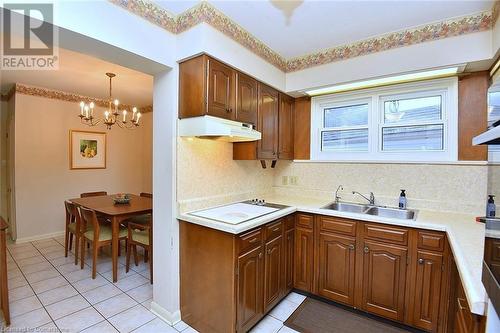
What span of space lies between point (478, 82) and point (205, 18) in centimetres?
251

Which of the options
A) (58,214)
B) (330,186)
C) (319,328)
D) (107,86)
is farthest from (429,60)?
(58,214)

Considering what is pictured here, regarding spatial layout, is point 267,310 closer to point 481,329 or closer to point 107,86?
point 481,329

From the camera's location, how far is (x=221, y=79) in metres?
2.12

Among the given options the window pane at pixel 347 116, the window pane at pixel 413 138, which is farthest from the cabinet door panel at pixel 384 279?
the window pane at pixel 347 116

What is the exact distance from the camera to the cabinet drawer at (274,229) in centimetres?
213

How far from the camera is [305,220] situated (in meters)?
2.49

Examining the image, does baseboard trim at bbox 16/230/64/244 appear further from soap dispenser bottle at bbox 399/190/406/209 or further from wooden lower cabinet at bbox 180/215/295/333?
soap dispenser bottle at bbox 399/190/406/209

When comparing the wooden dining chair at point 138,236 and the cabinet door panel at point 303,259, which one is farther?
the wooden dining chair at point 138,236

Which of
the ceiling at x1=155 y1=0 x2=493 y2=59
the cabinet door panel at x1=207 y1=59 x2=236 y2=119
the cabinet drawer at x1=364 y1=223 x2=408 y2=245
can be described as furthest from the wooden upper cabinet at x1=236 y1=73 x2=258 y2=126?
the cabinet drawer at x1=364 y1=223 x2=408 y2=245

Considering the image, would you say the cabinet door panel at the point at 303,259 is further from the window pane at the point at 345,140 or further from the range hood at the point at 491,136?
the range hood at the point at 491,136

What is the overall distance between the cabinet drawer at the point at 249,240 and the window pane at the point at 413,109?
1.96 metres

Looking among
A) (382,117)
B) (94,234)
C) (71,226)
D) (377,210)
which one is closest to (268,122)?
(382,117)

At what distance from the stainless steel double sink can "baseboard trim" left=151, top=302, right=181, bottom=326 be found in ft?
5.74

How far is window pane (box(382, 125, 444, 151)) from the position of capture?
2447 mm
